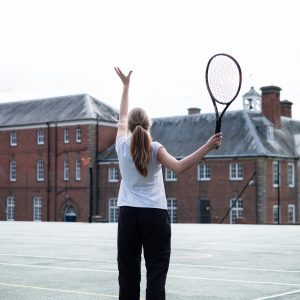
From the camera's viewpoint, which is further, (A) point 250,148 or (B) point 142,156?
(A) point 250,148

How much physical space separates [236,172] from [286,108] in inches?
602

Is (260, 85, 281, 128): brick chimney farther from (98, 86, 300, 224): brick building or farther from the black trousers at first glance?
the black trousers

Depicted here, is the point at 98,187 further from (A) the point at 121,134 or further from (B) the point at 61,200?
(A) the point at 121,134

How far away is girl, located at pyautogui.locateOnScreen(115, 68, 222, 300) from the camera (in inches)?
250

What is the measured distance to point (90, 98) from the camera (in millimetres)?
72312

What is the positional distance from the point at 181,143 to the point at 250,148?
752 centimetres

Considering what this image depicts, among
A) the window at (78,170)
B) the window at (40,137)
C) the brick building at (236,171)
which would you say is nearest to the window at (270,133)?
the brick building at (236,171)

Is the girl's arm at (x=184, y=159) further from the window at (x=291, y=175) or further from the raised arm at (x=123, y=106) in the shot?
the window at (x=291, y=175)

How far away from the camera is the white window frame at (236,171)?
62.1 meters

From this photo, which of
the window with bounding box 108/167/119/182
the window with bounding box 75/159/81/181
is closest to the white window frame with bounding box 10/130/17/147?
the window with bounding box 75/159/81/181

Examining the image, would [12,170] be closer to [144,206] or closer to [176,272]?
[176,272]

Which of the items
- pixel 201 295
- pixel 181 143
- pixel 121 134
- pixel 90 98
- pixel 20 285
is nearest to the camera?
pixel 121 134

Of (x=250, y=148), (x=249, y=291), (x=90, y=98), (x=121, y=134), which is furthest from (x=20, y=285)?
(x=90, y=98)

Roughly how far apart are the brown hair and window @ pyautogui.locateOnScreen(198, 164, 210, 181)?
58.1 m
